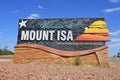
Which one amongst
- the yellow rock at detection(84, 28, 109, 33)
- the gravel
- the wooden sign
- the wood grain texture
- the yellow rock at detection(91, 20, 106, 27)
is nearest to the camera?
the gravel

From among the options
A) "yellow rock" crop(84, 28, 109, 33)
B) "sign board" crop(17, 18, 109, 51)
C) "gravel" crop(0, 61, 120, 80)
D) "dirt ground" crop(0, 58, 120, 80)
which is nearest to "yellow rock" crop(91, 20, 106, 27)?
"sign board" crop(17, 18, 109, 51)

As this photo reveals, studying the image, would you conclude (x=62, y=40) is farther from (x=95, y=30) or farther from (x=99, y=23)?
(x=99, y=23)

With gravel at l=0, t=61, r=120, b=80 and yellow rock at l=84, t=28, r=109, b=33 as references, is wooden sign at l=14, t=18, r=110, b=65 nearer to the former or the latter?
yellow rock at l=84, t=28, r=109, b=33

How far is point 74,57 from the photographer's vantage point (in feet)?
96.1

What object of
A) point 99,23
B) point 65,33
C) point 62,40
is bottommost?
point 62,40

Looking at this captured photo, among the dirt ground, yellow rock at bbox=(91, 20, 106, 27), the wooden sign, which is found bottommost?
the dirt ground

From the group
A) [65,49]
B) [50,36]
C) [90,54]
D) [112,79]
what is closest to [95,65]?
[90,54]

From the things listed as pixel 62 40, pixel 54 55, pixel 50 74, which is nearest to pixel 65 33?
pixel 62 40

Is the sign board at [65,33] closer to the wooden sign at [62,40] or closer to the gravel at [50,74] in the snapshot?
the wooden sign at [62,40]

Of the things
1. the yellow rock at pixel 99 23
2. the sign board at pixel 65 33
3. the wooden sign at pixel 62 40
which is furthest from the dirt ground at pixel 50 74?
the yellow rock at pixel 99 23

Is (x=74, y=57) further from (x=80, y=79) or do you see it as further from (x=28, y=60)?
(x=80, y=79)

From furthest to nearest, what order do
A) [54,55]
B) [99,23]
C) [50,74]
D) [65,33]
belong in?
[65,33] < [99,23] < [54,55] < [50,74]

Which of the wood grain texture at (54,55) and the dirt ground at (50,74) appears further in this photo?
the wood grain texture at (54,55)

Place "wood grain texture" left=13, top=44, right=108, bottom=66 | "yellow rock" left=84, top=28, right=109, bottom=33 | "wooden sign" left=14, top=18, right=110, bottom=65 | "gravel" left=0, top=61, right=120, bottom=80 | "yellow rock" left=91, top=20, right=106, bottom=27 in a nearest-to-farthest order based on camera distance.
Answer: "gravel" left=0, top=61, right=120, bottom=80
"wood grain texture" left=13, top=44, right=108, bottom=66
"wooden sign" left=14, top=18, right=110, bottom=65
"yellow rock" left=84, top=28, right=109, bottom=33
"yellow rock" left=91, top=20, right=106, bottom=27
